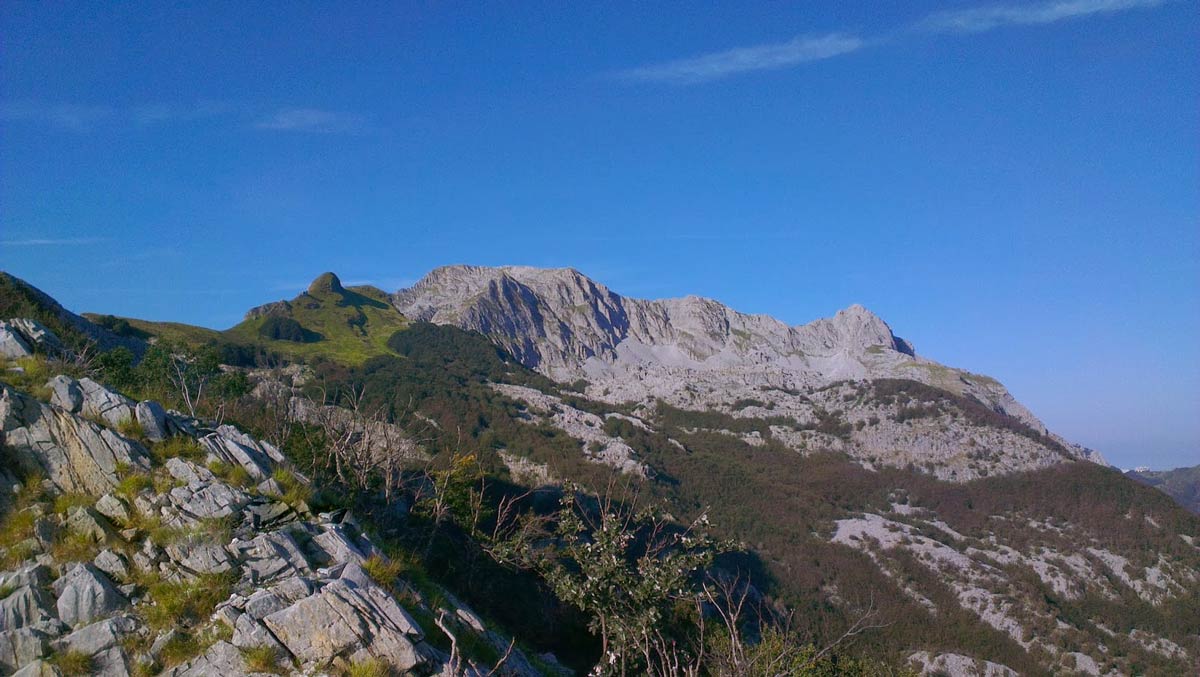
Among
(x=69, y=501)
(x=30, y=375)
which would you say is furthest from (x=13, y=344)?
(x=69, y=501)

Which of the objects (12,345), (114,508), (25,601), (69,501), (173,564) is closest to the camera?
(25,601)

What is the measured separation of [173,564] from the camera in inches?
417

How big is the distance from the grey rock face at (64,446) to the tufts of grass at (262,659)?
16.0 ft

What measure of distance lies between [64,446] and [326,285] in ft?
608

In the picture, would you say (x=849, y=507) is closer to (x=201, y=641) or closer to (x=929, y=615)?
(x=929, y=615)

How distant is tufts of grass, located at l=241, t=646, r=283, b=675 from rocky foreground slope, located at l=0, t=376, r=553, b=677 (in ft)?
0.07

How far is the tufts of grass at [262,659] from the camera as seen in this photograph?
9195mm

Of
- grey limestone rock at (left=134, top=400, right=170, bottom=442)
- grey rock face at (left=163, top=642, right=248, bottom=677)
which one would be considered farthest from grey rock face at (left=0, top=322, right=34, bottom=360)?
grey rock face at (left=163, top=642, right=248, bottom=677)

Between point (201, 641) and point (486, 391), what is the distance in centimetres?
11866

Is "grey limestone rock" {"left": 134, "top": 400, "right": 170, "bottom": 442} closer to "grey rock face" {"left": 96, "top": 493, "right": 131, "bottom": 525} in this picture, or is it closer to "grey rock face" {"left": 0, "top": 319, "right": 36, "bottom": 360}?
"grey rock face" {"left": 96, "top": 493, "right": 131, "bottom": 525}

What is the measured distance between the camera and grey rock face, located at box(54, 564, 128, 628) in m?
9.58

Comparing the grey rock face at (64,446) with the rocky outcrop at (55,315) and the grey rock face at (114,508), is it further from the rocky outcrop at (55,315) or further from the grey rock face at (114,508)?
the rocky outcrop at (55,315)

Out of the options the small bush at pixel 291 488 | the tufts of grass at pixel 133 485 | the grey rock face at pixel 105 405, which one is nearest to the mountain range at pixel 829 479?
the grey rock face at pixel 105 405

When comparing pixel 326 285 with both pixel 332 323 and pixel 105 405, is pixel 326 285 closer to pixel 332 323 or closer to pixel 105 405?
pixel 332 323
